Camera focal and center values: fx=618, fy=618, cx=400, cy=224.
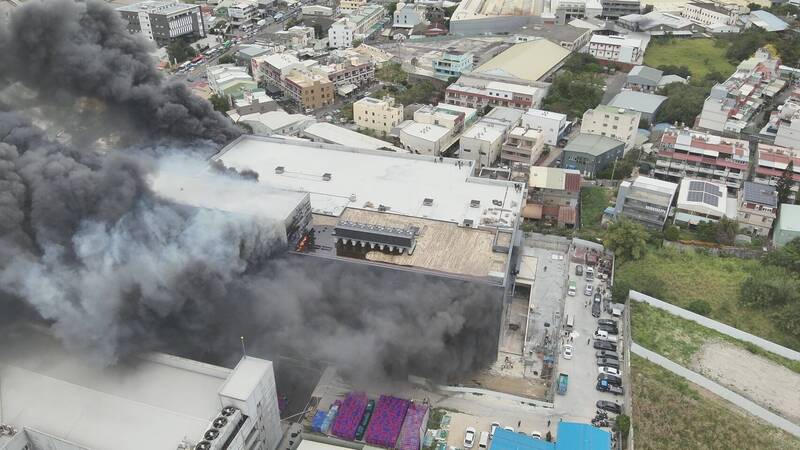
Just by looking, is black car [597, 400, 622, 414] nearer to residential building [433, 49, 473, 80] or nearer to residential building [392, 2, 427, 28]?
residential building [433, 49, 473, 80]

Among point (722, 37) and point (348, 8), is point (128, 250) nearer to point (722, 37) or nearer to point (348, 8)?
point (348, 8)

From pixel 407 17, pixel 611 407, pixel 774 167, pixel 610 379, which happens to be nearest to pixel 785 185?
pixel 774 167

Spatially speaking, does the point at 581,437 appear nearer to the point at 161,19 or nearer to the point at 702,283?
the point at 702,283

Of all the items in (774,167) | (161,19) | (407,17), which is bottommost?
(774,167)

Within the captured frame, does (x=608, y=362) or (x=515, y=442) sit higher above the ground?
(x=515, y=442)

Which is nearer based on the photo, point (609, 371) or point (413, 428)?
point (413, 428)

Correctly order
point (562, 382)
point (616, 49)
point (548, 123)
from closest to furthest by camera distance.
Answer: point (562, 382)
point (548, 123)
point (616, 49)

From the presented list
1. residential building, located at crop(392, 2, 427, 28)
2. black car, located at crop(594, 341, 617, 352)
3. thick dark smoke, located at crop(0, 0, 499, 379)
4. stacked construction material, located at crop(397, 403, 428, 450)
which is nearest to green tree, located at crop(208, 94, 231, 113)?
thick dark smoke, located at crop(0, 0, 499, 379)
